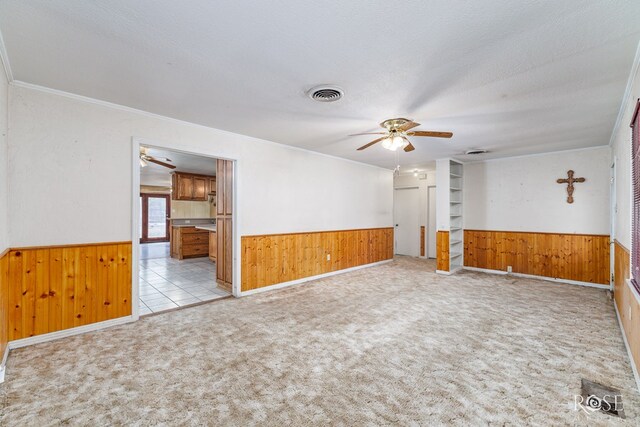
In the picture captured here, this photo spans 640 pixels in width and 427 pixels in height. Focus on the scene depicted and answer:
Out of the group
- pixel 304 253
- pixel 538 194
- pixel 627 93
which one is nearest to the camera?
pixel 627 93

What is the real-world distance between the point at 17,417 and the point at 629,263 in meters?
4.82

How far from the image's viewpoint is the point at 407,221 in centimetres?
830

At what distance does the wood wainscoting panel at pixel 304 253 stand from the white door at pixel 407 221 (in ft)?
5.03

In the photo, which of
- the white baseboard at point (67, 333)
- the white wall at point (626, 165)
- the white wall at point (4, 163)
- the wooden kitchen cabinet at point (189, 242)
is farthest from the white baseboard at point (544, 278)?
the white wall at point (4, 163)

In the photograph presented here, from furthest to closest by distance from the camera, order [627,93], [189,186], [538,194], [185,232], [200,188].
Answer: [200,188] → [189,186] → [185,232] → [538,194] → [627,93]

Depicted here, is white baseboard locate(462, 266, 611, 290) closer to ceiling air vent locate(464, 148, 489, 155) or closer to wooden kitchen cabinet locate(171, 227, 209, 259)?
ceiling air vent locate(464, 148, 489, 155)

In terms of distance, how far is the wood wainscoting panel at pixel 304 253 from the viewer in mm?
4422

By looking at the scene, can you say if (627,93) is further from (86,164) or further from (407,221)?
(407,221)

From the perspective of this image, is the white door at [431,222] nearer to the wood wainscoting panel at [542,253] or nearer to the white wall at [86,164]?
the wood wainscoting panel at [542,253]

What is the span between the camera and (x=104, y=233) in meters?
3.06

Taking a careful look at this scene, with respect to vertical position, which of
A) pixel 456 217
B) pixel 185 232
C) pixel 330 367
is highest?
pixel 456 217

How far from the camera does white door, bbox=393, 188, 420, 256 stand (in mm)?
8130

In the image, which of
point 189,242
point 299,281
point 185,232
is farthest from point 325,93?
point 189,242

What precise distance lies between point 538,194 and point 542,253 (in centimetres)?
112
